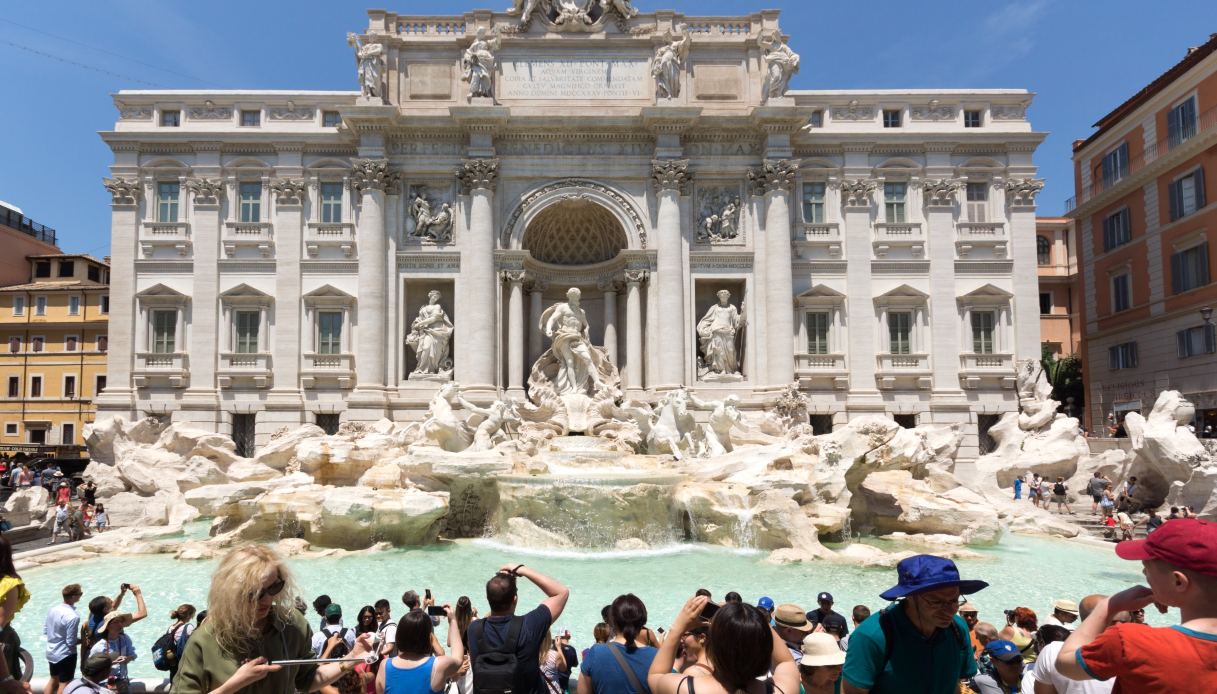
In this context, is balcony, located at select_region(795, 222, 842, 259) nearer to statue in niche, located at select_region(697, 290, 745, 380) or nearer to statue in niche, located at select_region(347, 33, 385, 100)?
statue in niche, located at select_region(697, 290, 745, 380)

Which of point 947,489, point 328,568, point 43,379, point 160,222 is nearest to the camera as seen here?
point 328,568

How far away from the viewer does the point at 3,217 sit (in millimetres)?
37906

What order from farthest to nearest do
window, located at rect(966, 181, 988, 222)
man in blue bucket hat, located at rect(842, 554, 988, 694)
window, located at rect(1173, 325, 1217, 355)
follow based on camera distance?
window, located at rect(966, 181, 988, 222) → window, located at rect(1173, 325, 1217, 355) → man in blue bucket hat, located at rect(842, 554, 988, 694)

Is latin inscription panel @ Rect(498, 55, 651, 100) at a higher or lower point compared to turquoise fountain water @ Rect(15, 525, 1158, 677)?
higher

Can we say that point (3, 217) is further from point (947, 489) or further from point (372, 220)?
point (947, 489)

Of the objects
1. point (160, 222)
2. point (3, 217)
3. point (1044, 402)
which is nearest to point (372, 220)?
point (160, 222)

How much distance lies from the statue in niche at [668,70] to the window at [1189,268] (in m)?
18.7

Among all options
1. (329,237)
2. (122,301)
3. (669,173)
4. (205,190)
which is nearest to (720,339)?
(669,173)

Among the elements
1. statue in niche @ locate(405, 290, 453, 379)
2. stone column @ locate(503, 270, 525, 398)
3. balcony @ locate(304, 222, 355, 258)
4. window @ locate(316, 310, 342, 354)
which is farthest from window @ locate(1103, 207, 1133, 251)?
window @ locate(316, 310, 342, 354)

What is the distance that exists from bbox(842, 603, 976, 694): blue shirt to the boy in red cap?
62cm

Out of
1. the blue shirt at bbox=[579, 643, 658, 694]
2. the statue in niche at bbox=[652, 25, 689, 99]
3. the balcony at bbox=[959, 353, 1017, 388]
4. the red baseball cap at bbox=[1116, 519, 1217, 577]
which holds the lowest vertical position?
the blue shirt at bbox=[579, 643, 658, 694]

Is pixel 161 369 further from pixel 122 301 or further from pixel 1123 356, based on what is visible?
pixel 1123 356

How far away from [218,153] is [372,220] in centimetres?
629

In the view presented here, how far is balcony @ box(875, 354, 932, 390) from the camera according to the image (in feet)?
83.3
